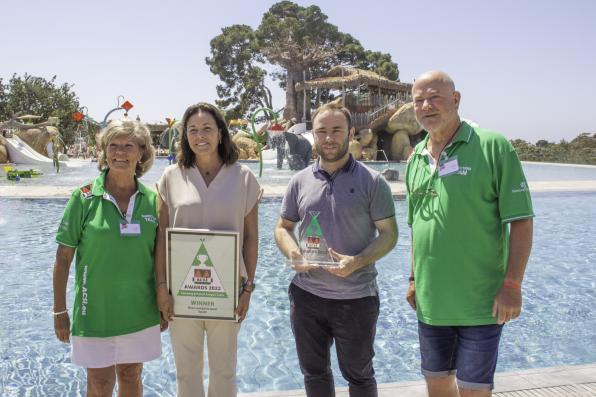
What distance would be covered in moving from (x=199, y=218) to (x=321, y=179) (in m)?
0.63

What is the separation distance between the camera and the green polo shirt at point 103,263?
224 cm

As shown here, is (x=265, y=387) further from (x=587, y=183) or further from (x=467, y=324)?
(x=587, y=183)

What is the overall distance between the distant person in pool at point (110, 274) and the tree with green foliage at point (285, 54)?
34.9 meters

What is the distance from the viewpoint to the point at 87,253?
2.25m

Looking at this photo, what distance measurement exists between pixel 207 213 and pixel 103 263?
52 cm

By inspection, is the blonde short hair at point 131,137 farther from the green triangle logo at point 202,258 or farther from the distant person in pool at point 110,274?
the green triangle logo at point 202,258

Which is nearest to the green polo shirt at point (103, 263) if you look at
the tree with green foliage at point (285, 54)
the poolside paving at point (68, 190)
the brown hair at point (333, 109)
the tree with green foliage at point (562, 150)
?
the brown hair at point (333, 109)

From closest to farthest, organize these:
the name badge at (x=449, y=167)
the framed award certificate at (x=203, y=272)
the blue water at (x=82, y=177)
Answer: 1. the name badge at (x=449, y=167)
2. the framed award certificate at (x=203, y=272)
3. the blue water at (x=82, y=177)

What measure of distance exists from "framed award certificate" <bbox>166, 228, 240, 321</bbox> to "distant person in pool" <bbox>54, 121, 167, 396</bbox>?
13 cm

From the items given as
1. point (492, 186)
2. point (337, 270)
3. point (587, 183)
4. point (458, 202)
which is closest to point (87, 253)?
point (337, 270)

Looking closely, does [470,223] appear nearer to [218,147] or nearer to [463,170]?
[463,170]

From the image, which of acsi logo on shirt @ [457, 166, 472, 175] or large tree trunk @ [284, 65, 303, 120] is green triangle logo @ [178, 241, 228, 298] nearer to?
acsi logo on shirt @ [457, 166, 472, 175]

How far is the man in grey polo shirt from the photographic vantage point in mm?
2354

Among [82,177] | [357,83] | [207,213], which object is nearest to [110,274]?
[207,213]
